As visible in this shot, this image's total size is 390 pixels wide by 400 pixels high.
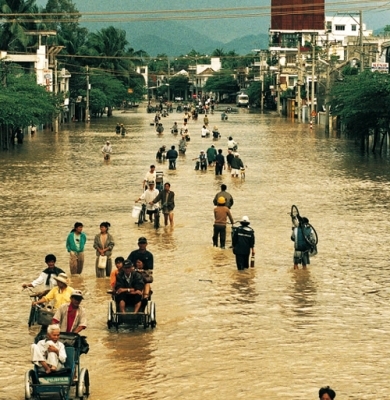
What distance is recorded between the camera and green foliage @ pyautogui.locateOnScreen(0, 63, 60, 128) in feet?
200

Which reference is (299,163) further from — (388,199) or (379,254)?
(379,254)

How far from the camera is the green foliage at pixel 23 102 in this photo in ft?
200

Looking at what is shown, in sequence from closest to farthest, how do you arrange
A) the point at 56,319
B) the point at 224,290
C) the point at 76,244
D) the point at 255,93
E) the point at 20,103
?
the point at 56,319
the point at 224,290
the point at 76,244
the point at 20,103
the point at 255,93

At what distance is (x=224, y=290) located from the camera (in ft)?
69.9

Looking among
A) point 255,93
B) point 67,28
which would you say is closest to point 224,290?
point 67,28

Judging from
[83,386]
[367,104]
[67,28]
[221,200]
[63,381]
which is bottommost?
[83,386]

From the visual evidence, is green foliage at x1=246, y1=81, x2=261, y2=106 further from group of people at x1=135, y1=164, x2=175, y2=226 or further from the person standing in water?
the person standing in water

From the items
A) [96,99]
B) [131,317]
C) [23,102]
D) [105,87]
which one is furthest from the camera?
[105,87]

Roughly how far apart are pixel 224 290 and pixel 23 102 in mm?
48168

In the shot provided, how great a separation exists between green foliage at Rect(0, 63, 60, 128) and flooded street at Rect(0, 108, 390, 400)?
47.1 ft

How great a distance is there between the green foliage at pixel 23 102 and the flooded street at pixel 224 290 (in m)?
14.4

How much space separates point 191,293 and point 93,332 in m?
3.62

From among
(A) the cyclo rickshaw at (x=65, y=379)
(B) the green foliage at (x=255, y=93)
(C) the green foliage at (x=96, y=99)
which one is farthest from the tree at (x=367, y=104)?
(B) the green foliage at (x=255, y=93)

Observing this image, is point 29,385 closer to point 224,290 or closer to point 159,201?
point 224,290
